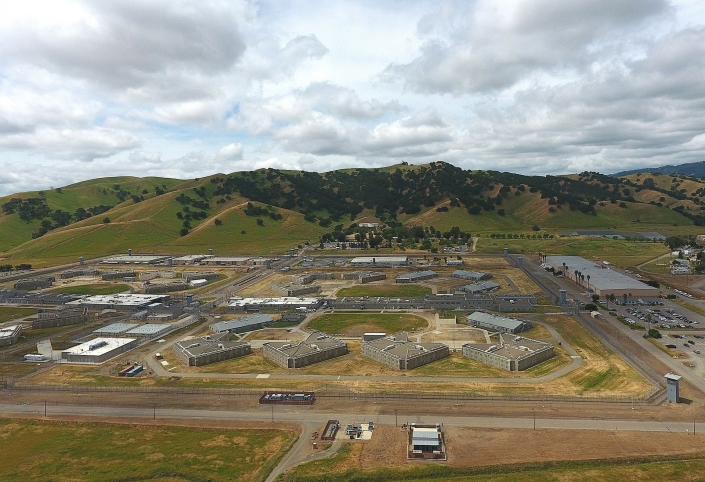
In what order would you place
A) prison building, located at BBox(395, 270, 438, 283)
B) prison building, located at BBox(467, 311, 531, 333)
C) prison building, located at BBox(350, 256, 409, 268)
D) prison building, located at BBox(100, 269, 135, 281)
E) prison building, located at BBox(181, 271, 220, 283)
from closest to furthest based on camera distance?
1. prison building, located at BBox(467, 311, 531, 333)
2. prison building, located at BBox(395, 270, 438, 283)
3. prison building, located at BBox(181, 271, 220, 283)
4. prison building, located at BBox(100, 269, 135, 281)
5. prison building, located at BBox(350, 256, 409, 268)

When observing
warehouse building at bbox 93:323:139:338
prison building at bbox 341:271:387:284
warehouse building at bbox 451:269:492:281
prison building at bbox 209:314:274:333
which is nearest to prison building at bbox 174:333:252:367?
Answer: prison building at bbox 209:314:274:333

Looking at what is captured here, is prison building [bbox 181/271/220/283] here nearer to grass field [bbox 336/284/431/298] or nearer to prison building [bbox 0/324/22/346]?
grass field [bbox 336/284/431/298]

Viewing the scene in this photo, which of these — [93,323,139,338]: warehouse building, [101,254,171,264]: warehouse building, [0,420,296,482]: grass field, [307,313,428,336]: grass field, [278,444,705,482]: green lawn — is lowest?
[278,444,705,482]: green lawn

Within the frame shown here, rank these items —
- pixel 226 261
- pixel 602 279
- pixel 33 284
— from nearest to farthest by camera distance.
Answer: pixel 602 279
pixel 33 284
pixel 226 261

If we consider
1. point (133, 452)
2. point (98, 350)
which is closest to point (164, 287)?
point (98, 350)

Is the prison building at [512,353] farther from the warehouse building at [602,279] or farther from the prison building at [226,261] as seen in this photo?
the prison building at [226,261]

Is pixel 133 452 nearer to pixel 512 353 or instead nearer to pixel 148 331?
pixel 148 331
